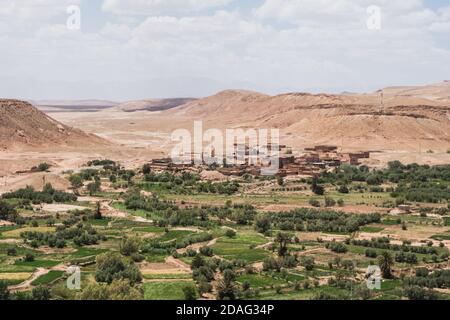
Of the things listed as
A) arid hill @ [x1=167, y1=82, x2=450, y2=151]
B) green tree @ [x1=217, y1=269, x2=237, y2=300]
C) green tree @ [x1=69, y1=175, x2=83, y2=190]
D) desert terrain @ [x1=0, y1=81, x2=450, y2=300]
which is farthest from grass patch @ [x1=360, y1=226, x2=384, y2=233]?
arid hill @ [x1=167, y1=82, x2=450, y2=151]

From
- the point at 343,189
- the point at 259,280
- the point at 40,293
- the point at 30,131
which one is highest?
the point at 30,131

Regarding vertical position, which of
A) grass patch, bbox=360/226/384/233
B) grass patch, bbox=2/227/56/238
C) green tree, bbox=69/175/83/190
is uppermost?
green tree, bbox=69/175/83/190

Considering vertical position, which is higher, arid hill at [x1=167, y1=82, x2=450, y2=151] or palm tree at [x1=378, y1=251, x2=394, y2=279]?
arid hill at [x1=167, y1=82, x2=450, y2=151]

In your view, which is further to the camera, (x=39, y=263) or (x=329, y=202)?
(x=329, y=202)

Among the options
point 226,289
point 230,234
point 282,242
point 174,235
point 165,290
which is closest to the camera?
point 226,289

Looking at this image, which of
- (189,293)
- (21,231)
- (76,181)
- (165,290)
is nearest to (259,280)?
(165,290)

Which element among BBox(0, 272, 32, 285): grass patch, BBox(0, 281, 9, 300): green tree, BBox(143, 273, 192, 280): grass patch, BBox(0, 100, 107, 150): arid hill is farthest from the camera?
BBox(0, 100, 107, 150): arid hill

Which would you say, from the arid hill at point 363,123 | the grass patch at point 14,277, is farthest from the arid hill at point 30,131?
the grass patch at point 14,277

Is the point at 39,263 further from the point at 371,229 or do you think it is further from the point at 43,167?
the point at 43,167

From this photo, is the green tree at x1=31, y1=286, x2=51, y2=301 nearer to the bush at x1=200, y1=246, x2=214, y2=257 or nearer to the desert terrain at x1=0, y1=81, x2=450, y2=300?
the desert terrain at x1=0, y1=81, x2=450, y2=300
